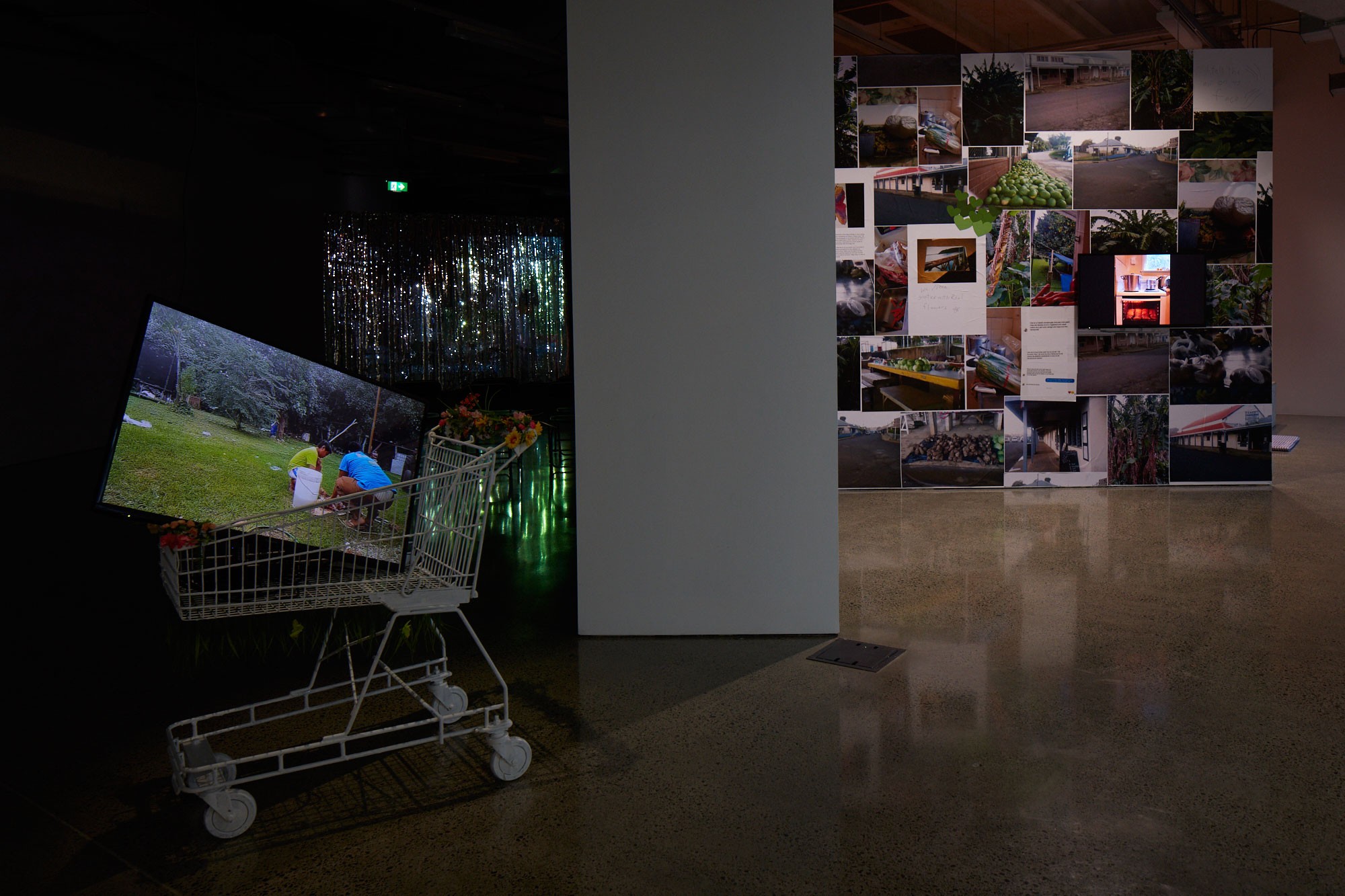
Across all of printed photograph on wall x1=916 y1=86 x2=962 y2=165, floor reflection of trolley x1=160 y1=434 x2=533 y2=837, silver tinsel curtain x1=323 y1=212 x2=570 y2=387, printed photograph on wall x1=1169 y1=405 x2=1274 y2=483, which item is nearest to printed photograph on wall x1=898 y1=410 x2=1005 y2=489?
printed photograph on wall x1=1169 y1=405 x2=1274 y2=483

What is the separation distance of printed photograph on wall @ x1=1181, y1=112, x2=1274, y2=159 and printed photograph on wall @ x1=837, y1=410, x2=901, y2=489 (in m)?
3.08

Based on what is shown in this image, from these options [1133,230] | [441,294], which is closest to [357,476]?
[1133,230]

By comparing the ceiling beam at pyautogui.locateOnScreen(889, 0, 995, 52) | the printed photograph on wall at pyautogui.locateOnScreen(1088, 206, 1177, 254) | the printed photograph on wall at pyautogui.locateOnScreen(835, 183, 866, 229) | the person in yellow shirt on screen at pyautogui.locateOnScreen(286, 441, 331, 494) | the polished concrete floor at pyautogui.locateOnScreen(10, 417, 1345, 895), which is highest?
the ceiling beam at pyautogui.locateOnScreen(889, 0, 995, 52)

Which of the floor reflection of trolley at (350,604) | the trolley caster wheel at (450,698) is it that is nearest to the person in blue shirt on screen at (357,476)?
the floor reflection of trolley at (350,604)

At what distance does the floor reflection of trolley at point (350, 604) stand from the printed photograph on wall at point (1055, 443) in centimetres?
571

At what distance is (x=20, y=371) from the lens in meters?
8.63

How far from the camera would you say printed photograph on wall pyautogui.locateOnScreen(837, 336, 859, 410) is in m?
8.04

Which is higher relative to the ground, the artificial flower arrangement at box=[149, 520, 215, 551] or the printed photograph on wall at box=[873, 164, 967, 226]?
the printed photograph on wall at box=[873, 164, 967, 226]

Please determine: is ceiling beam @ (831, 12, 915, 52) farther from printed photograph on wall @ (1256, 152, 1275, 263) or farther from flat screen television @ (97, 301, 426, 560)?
flat screen television @ (97, 301, 426, 560)

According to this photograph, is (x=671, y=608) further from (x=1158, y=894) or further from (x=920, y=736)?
(x=1158, y=894)

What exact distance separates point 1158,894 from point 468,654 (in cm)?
261

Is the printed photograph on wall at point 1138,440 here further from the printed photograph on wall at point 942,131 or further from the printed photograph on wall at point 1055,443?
the printed photograph on wall at point 942,131

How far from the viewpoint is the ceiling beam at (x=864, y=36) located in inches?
385

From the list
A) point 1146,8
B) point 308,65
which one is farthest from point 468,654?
point 1146,8
